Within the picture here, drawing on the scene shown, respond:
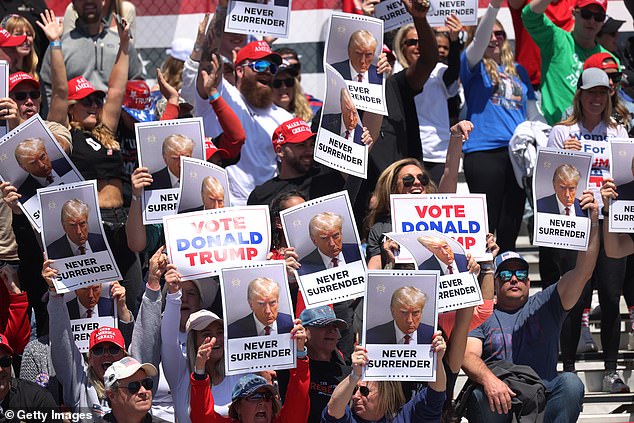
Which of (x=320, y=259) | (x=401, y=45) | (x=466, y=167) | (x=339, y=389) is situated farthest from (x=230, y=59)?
(x=339, y=389)

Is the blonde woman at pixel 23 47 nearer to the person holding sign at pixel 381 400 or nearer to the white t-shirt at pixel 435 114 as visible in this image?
the white t-shirt at pixel 435 114

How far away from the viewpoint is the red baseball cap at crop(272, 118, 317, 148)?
8.44 meters

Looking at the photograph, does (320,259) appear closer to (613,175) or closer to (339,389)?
(339,389)

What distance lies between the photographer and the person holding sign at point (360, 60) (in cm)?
816

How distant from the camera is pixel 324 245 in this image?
23.4ft

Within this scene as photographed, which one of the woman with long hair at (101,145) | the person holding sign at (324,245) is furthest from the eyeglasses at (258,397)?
the woman with long hair at (101,145)

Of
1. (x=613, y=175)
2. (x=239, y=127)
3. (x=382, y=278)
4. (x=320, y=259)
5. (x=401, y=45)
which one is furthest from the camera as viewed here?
(x=401, y=45)

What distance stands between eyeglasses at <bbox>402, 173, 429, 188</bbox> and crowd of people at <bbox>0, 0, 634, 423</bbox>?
0.01 metres

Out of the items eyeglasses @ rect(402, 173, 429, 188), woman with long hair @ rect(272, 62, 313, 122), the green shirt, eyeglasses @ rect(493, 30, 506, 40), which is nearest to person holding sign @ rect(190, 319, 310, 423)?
eyeglasses @ rect(402, 173, 429, 188)

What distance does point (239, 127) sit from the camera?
859 cm

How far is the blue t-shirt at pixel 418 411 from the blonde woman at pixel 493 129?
279 cm

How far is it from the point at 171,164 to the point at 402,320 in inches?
68.5

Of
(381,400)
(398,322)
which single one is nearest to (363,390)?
(381,400)

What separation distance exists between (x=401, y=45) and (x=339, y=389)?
140 inches
